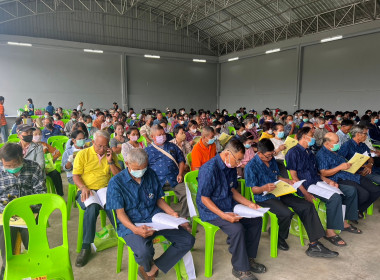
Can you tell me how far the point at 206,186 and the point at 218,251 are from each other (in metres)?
0.90

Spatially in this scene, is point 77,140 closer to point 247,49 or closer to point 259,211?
point 259,211

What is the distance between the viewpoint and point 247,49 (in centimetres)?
1623

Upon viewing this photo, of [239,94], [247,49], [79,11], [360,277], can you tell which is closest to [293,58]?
[247,49]

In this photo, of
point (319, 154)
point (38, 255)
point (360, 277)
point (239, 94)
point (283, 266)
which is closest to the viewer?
point (38, 255)

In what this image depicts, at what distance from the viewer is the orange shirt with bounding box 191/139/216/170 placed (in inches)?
151

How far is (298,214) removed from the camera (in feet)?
9.66

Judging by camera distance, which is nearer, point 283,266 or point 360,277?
point 360,277

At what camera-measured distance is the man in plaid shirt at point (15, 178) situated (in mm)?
2166

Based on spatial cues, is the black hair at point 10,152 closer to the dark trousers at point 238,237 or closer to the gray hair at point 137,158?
the gray hair at point 137,158

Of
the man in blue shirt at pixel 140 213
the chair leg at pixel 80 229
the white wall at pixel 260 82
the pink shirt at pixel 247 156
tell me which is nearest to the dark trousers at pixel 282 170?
the pink shirt at pixel 247 156

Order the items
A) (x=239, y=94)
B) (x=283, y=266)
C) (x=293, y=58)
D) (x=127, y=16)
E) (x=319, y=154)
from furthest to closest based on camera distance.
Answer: (x=239, y=94)
(x=127, y=16)
(x=293, y=58)
(x=319, y=154)
(x=283, y=266)

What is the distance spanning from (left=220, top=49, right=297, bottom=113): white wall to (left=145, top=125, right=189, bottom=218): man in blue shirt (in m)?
11.9

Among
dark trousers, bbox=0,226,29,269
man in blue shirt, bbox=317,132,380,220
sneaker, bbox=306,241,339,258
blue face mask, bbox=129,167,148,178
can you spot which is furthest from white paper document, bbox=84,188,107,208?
man in blue shirt, bbox=317,132,380,220

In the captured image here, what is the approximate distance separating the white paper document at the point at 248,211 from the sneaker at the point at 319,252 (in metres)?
0.83
